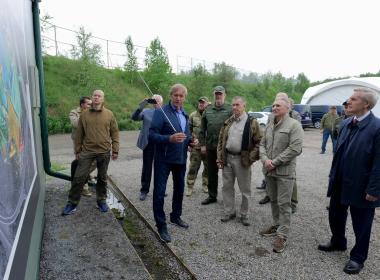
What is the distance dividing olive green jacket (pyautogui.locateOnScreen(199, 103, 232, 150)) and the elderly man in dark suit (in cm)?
201

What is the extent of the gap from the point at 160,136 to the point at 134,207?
6.62ft

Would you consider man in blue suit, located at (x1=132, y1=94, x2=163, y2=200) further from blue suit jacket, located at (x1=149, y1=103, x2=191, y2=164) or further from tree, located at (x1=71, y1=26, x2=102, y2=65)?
tree, located at (x1=71, y1=26, x2=102, y2=65)

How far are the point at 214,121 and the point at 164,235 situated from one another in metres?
2.05

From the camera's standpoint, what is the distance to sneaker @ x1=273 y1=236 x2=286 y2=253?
3.82 meters

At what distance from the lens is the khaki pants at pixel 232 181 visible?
460cm

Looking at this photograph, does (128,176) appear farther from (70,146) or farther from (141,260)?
(70,146)

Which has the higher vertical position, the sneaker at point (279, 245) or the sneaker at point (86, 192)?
the sneaker at point (86, 192)

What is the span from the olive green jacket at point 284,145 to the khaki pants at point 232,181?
586mm

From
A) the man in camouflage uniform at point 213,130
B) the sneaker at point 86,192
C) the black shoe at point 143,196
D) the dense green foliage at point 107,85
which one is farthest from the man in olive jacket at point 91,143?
the dense green foliage at point 107,85

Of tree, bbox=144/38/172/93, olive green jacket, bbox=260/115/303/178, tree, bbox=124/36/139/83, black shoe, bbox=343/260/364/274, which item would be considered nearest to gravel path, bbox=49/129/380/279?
A: black shoe, bbox=343/260/364/274

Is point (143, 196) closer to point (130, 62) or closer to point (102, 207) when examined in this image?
point (102, 207)

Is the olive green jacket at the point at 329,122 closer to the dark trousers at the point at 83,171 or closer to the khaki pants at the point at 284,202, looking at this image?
the khaki pants at the point at 284,202

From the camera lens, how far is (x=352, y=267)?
3391 millimetres

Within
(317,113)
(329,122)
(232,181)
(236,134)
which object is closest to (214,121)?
(236,134)
